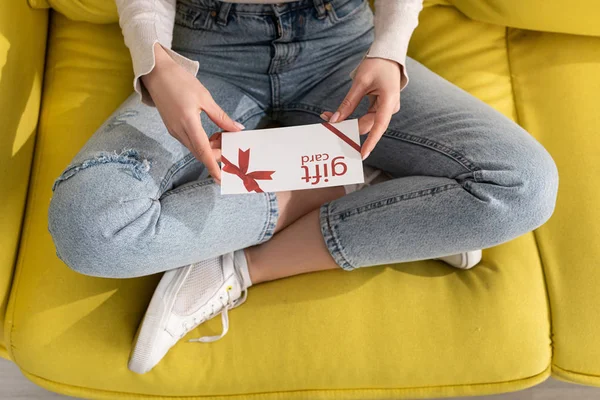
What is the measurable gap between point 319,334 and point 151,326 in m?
0.28

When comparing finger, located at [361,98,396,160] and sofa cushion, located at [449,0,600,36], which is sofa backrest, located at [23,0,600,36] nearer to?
sofa cushion, located at [449,0,600,36]

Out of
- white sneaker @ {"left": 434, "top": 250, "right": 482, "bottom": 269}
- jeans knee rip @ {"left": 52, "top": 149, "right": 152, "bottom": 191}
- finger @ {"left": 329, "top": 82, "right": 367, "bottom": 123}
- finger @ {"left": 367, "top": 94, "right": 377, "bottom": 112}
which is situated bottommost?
white sneaker @ {"left": 434, "top": 250, "right": 482, "bottom": 269}

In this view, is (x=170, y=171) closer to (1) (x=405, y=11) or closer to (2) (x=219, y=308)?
(2) (x=219, y=308)

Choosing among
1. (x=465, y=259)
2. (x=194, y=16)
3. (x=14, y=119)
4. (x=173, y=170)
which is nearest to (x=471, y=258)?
(x=465, y=259)

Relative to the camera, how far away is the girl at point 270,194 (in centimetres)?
79

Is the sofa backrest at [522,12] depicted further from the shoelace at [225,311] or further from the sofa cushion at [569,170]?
the shoelace at [225,311]

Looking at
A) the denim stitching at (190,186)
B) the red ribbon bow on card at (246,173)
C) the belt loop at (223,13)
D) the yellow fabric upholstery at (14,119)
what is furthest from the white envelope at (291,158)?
the yellow fabric upholstery at (14,119)

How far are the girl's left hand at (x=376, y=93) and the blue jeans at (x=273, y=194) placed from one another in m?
0.10

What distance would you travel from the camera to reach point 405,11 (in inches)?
33.1

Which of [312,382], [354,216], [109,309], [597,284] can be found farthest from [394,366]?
[109,309]

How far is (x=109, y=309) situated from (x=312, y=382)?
364mm

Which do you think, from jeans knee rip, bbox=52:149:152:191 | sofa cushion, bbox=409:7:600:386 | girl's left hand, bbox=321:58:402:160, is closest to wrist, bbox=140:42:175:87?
jeans knee rip, bbox=52:149:152:191

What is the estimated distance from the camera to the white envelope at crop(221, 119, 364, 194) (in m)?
0.73

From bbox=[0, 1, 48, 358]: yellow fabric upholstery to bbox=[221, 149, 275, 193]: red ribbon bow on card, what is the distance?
1.44ft
